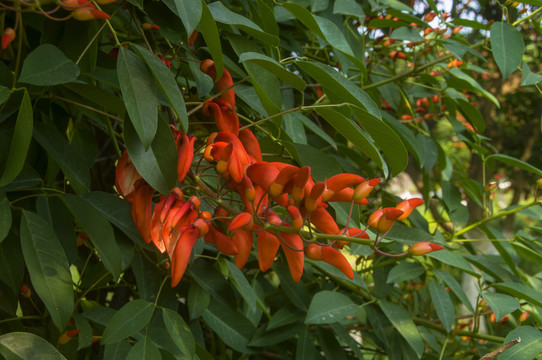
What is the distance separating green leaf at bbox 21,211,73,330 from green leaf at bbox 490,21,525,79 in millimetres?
619

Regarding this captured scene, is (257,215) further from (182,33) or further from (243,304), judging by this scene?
(243,304)

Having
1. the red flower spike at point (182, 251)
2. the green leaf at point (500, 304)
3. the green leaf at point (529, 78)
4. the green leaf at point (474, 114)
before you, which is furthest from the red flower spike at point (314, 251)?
the green leaf at point (474, 114)

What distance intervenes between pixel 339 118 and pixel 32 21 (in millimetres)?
392

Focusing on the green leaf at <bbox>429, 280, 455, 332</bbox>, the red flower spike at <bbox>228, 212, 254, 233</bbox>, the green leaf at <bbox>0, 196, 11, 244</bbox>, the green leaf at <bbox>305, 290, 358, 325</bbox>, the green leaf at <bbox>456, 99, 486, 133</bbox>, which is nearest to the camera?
the red flower spike at <bbox>228, 212, 254, 233</bbox>

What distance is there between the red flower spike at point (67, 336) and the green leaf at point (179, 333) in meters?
0.12

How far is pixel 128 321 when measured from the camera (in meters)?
0.67

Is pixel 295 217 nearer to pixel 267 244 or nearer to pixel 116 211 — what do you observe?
pixel 267 244

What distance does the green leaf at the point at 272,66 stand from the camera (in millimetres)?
518

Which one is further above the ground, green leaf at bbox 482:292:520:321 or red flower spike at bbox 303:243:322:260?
red flower spike at bbox 303:243:322:260

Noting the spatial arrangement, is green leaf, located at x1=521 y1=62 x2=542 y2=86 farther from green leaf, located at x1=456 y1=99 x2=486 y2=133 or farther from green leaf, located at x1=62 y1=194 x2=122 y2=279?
green leaf, located at x1=62 y1=194 x2=122 y2=279

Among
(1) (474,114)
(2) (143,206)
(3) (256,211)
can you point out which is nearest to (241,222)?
(3) (256,211)

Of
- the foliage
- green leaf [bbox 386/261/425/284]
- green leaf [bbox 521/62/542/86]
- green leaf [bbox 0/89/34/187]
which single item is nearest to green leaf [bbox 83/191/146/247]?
the foliage

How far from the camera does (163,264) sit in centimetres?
78

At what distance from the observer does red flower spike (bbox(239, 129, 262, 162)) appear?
1.96 ft
